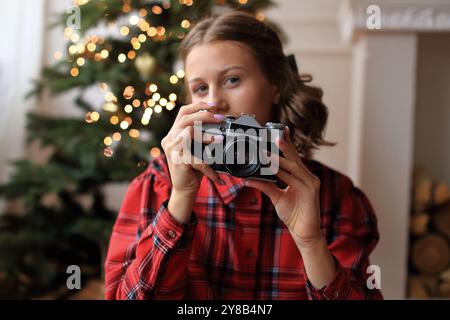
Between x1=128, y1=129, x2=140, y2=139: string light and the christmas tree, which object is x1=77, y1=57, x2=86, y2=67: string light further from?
x1=128, y1=129, x2=140, y2=139: string light

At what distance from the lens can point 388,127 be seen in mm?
1260

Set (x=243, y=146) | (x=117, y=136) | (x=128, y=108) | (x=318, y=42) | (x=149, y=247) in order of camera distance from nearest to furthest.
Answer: (x=243, y=146) → (x=149, y=247) → (x=128, y=108) → (x=117, y=136) → (x=318, y=42)

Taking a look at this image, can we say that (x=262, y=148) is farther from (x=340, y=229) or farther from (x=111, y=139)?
(x=111, y=139)

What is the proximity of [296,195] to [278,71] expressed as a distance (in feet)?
0.69

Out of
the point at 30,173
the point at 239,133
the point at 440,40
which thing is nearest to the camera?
the point at 239,133

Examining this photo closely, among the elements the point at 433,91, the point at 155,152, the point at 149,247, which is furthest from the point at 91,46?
the point at 433,91

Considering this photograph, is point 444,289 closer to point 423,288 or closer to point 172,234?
point 423,288

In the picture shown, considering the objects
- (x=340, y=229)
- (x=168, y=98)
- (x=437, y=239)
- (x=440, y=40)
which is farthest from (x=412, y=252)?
(x=168, y=98)

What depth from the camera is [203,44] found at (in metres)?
0.74

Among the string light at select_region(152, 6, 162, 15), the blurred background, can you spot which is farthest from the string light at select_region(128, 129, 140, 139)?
the string light at select_region(152, 6, 162, 15)

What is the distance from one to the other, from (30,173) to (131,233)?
→ 77 centimetres

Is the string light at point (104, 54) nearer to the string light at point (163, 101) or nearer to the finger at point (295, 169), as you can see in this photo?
the string light at point (163, 101)

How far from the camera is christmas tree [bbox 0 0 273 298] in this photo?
1.20 meters

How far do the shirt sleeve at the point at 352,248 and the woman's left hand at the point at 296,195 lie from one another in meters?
0.07
